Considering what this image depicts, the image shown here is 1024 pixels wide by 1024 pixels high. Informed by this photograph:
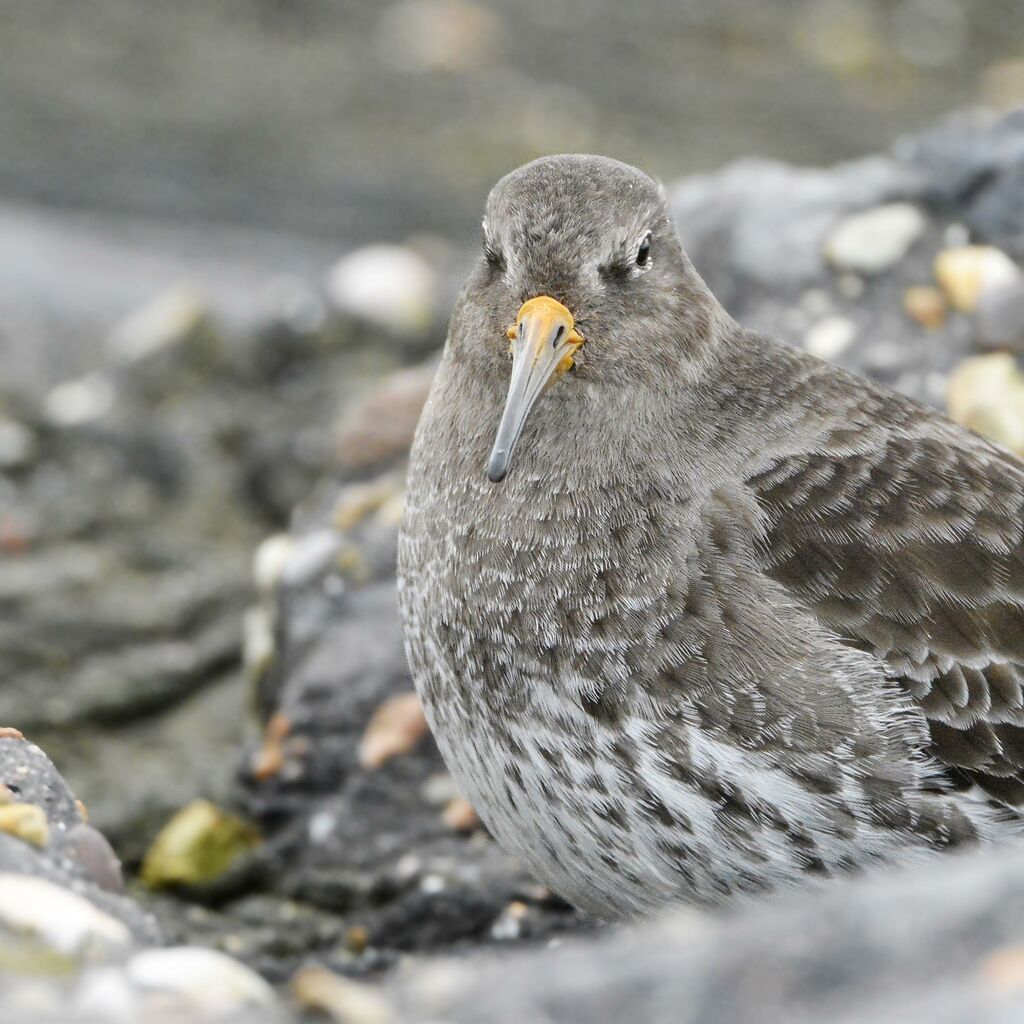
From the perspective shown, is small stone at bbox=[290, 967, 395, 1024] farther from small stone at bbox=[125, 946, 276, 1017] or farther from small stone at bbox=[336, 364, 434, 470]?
small stone at bbox=[336, 364, 434, 470]

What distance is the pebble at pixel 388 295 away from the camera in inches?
302

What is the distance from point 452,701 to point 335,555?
1.60m

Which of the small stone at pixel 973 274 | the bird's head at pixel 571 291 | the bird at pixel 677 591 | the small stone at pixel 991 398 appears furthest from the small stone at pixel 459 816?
the small stone at pixel 973 274

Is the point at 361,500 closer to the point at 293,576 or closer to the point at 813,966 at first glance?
the point at 293,576

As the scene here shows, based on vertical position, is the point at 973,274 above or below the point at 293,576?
above

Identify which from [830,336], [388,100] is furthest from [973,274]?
[388,100]

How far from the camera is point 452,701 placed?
14.1 feet

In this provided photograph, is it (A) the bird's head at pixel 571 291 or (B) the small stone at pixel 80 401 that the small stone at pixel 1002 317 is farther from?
(B) the small stone at pixel 80 401

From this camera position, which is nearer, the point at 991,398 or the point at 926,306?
the point at 991,398

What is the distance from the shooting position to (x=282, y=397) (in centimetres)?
751

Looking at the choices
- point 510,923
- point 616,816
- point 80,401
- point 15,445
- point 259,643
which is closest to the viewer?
point 616,816

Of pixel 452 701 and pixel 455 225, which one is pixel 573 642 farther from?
pixel 455 225

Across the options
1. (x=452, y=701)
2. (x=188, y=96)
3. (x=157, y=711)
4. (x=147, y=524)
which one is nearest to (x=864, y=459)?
(x=452, y=701)

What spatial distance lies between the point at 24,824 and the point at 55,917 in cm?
36
